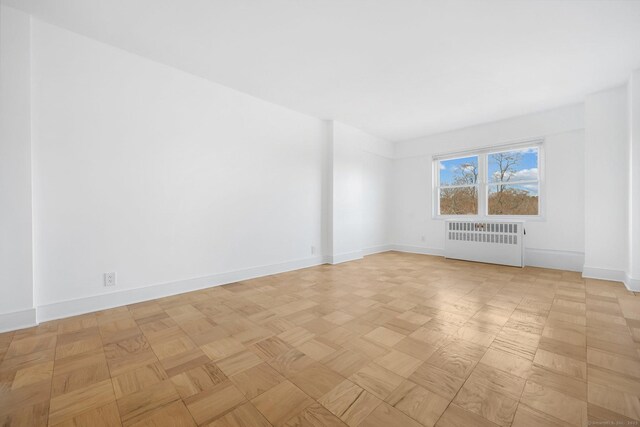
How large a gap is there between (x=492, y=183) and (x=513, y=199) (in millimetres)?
460

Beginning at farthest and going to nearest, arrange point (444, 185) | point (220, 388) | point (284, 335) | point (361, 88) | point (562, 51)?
point (444, 185)
point (361, 88)
point (562, 51)
point (284, 335)
point (220, 388)

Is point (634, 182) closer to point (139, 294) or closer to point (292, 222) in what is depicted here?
point (292, 222)

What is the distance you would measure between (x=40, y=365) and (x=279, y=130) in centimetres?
352

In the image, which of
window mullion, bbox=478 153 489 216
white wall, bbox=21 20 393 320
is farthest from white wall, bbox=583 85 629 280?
white wall, bbox=21 20 393 320

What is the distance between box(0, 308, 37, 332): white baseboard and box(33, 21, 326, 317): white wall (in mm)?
128

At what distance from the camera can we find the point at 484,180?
5.15 meters

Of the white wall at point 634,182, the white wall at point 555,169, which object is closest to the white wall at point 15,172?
the white wall at point 555,169

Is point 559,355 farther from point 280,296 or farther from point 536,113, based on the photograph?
point 536,113

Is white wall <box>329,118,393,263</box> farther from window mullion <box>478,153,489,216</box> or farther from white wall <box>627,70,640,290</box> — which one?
white wall <box>627,70,640,290</box>

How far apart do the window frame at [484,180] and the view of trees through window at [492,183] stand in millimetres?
17

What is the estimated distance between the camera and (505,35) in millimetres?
2439

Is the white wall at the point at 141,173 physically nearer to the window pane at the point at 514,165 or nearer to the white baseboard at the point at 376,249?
the white baseboard at the point at 376,249

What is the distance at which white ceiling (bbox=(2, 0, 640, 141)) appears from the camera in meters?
2.13

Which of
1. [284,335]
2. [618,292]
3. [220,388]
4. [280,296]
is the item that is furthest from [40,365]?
[618,292]
